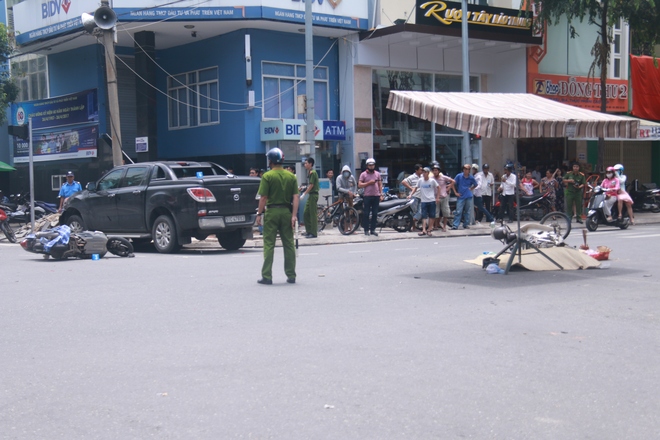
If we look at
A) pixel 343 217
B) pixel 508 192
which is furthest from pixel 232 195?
pixel 508 192

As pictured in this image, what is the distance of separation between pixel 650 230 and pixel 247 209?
11.2 meters

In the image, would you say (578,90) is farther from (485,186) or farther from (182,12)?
(182,12)

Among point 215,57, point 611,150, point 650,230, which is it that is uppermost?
point 215,57

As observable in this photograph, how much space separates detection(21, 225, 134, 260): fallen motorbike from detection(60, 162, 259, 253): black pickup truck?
119 cm

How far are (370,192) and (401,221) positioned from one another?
7.52 ft

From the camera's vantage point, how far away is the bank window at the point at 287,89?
2438cm

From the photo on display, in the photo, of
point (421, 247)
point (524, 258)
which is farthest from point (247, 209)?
point (524, 258)

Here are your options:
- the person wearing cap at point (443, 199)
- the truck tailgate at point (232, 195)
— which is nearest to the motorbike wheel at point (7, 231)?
the truck tailgate at point (232, 195)

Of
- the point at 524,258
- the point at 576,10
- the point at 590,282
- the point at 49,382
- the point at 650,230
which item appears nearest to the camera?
the point at 49,382

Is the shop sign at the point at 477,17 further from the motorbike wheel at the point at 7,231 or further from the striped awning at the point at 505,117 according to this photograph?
the motorbike wheel at the point at 7,231

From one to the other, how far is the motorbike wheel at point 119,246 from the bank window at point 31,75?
17052 mm

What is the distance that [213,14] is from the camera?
2259cm

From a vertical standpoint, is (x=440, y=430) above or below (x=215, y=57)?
below

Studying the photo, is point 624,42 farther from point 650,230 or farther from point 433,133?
point 650,230
